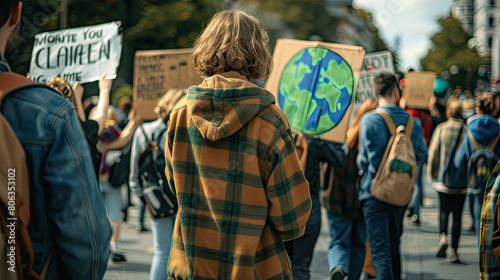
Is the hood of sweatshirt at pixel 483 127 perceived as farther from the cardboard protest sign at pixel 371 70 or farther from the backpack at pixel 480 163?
the cardboard protest sign at pixel 371 70

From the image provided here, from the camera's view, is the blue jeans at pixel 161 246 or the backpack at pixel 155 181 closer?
the blue jeans at pixel 161 246

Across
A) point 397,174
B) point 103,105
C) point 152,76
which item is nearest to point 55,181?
point 103,105

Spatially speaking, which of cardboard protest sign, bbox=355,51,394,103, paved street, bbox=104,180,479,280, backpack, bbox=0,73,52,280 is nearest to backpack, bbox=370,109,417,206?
cardboard protest sign, bbox=355,51,394,103

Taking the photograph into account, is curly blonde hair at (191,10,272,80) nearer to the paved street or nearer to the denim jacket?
the denim jacket

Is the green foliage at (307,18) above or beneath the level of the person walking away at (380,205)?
above

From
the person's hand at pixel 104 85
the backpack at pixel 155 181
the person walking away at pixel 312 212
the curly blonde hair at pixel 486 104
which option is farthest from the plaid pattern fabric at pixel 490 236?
the curly blonde hair at pixel 486 104

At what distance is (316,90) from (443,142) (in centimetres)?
287

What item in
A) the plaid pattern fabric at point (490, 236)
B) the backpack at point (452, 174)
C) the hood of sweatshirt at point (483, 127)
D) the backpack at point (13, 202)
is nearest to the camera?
the backpack at point (13, 202)

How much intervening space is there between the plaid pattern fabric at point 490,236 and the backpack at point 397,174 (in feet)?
8.27

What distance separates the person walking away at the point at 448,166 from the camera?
6969 millimetres

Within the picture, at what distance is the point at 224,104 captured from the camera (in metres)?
2.41

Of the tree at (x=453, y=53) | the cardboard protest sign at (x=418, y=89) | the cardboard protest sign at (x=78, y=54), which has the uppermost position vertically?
the tree at (x=453, y=53)

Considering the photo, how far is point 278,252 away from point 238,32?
93 centimetres

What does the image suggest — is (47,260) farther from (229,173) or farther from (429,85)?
(429,85)
